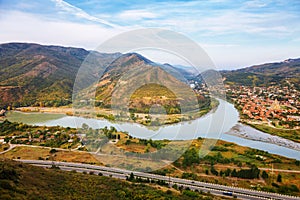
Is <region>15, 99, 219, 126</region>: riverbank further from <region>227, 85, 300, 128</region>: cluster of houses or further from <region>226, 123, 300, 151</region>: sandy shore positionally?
<region>227, 85, 300, 128</region>: cluster of houses

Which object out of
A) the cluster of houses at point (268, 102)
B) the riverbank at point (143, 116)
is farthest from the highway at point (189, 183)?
the cluster of houses at point (268, 102)

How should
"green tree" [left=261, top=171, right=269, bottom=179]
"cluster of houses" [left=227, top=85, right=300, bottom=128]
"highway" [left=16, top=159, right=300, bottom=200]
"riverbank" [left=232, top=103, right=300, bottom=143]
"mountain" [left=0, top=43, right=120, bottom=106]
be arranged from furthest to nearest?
"mountain" [left=0, top=43, right=120, bottom=106] < "cluster of houses" [left=227, top=85, right=300, bottom=128] < "riverbank" [left=232, top=103, right=300, bottom=143] < "green tree" [left=261, top=171, right=269, bottom=179] < "highway" [left=16, top=159, right=300, bottom=200]

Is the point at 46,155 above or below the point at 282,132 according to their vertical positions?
below

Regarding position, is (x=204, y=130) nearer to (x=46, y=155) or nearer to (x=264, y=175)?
(x=264, y=175)

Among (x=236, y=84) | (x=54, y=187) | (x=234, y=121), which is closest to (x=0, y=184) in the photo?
(x=54, y=187)

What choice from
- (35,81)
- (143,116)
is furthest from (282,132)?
(35,81)

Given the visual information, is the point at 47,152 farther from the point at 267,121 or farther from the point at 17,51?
the point at 17,51

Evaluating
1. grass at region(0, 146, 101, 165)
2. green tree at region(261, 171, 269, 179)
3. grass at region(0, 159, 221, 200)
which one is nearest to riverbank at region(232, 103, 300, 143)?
green tree at region(261, 171, 269, 179)

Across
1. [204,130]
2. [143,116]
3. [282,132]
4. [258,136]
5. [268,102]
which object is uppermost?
[268,102]
